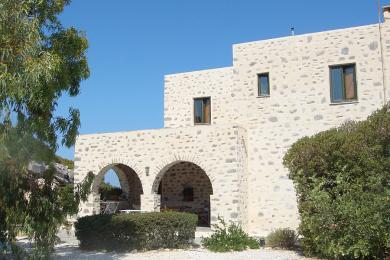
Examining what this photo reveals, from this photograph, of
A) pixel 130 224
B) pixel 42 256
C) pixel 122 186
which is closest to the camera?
pixel 42 256

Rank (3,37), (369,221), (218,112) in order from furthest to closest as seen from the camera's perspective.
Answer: (218,112), (369,221), (3,37)

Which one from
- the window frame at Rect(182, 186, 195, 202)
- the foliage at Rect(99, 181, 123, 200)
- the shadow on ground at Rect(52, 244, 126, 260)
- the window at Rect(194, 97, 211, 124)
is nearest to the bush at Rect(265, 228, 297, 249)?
the shadow on ground at Rect(52, 244, 126, 260)

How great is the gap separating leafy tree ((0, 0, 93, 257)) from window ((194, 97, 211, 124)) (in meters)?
10.9

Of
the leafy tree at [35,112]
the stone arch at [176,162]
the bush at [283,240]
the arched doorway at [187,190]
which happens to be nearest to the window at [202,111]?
the arched doorway at [187,190]

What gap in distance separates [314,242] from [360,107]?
6526 mm

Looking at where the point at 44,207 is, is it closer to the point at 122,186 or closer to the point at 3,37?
the point at 3,37

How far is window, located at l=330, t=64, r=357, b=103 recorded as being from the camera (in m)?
16.6

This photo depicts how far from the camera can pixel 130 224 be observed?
40.5 ft

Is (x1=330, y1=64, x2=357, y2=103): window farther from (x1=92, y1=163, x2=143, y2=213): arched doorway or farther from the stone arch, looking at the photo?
(x1=92, y1=163, x2=143, y2=213): arched doorway

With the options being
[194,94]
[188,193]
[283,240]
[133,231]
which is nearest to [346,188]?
[283,240]

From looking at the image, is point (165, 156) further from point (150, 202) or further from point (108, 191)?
point (108, 191)

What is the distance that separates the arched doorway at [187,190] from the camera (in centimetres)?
2116

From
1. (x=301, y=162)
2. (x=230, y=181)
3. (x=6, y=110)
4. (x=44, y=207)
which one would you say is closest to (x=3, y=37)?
(x=6, y=110)

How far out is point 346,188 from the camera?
1099 centimetres
